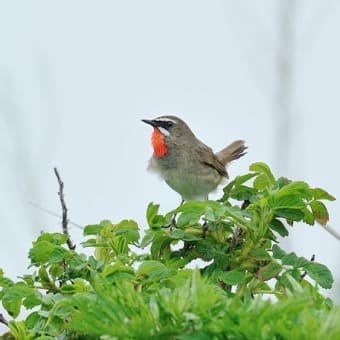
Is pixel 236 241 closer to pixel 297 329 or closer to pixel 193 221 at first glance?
pixel 193 221

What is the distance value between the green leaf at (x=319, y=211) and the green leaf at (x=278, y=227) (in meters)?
0.15

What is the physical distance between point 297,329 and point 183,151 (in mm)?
5087

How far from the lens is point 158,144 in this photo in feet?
22.0

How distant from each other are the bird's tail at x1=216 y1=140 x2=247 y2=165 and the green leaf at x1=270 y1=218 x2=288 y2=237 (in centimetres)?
412

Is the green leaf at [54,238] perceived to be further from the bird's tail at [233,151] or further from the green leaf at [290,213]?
the bird's tail at [233,151]

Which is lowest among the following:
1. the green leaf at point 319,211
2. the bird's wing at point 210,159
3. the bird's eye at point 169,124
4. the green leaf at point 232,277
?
Result: the green leaf at point 232,277

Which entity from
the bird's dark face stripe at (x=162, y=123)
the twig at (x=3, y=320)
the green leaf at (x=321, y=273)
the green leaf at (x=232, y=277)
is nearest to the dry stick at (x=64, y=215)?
the twig at (x=3, y=320)

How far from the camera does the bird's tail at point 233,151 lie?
276 inches

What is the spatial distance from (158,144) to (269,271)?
4.09 m

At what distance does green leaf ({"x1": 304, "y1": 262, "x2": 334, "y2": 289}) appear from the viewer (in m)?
2.65

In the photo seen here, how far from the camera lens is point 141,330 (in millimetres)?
1775

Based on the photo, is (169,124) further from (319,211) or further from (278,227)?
(278,227)

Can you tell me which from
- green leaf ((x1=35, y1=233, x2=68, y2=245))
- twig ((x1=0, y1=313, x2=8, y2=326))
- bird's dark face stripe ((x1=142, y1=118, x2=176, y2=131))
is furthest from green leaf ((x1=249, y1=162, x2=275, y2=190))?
bird's dark face stripe ((x1=142, y1=118, x2=176, y2=131))

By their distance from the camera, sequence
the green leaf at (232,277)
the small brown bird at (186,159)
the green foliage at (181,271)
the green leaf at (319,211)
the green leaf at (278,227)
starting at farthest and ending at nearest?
the small brown bird at (186,159) < the green leaf at (319,211) < the green leaf at (278,227) < the green leaf at (232,277) < the green foliage at (181,271)
